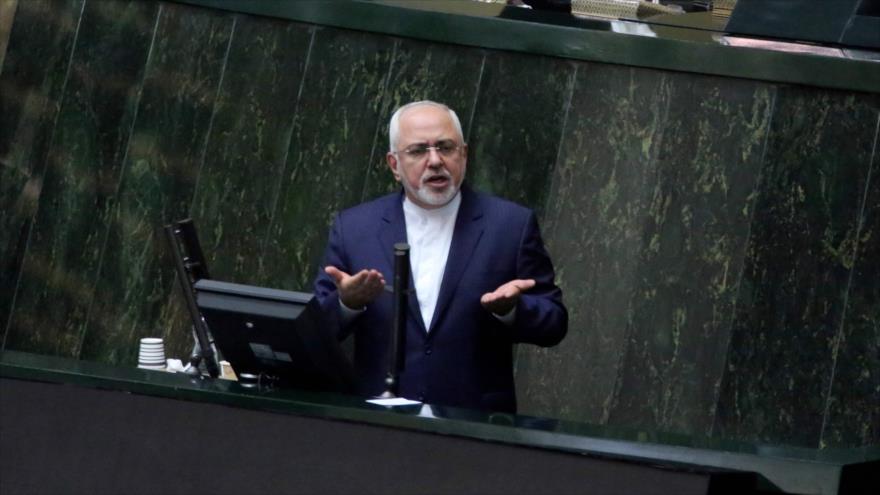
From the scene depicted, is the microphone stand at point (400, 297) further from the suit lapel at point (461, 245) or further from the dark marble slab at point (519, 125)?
the dark marble slab at point (519, 125)

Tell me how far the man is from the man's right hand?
245 mm

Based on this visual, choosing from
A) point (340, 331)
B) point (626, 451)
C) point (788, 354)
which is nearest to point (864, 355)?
point (788, 354)

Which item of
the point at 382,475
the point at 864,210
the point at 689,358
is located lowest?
the point at 382,475

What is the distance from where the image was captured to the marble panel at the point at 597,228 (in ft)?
21.4

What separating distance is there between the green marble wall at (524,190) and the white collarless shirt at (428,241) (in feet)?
4.20

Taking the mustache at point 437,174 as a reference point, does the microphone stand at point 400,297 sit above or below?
below

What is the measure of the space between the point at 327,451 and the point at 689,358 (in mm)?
2648

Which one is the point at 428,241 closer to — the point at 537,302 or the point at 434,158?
the point at 434,158

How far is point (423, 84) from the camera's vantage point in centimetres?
685

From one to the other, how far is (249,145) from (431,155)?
1967 mm

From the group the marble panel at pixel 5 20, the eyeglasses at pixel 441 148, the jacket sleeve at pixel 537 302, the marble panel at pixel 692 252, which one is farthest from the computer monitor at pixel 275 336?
the marble panel at pixel 5 20

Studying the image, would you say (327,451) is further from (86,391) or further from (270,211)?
(270,211)

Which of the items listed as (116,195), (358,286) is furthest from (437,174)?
(116,195)

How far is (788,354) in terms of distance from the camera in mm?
6359
